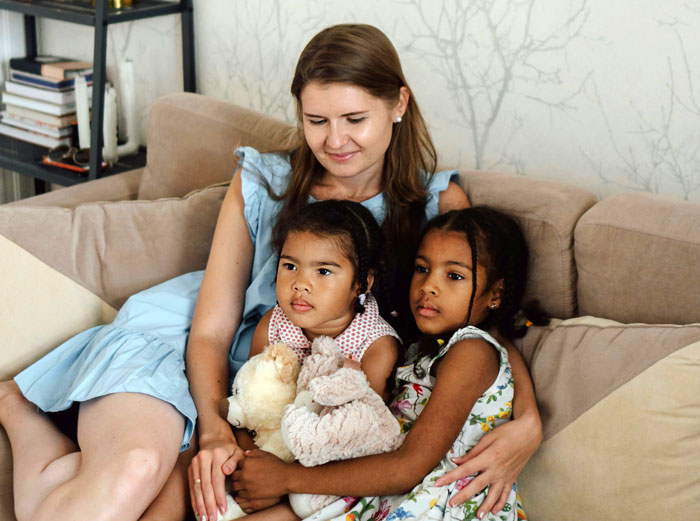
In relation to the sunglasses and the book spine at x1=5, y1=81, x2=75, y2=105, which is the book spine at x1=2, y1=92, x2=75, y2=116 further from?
the sunglasses

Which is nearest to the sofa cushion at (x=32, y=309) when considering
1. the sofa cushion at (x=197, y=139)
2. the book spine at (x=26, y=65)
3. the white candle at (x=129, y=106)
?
the sofa cushion at (x=197, y=139)

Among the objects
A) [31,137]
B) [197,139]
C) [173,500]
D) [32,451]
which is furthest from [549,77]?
[31,137]

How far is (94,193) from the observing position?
2045 millimetres

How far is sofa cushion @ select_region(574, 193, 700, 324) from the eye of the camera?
54.7 inches

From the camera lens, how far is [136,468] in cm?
128

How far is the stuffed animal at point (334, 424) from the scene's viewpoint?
4.16ft

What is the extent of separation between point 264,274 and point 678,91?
101 centimetres

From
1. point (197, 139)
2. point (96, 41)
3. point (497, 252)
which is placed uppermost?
point (96, 41)

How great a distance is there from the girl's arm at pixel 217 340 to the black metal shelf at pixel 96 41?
2.77 feet

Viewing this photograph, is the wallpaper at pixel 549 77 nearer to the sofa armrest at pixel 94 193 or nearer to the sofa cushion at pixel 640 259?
the sofa cushion at pixel 640 259

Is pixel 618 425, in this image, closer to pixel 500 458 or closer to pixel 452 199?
pixel 500 458

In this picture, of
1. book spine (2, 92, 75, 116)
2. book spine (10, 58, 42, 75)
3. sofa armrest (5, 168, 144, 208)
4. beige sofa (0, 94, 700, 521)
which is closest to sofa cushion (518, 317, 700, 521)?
beige sofa (0, 94, 700, 521)

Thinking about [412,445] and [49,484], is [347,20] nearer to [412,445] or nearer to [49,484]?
[412,445]

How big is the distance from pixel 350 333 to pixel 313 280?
14 centimetres
